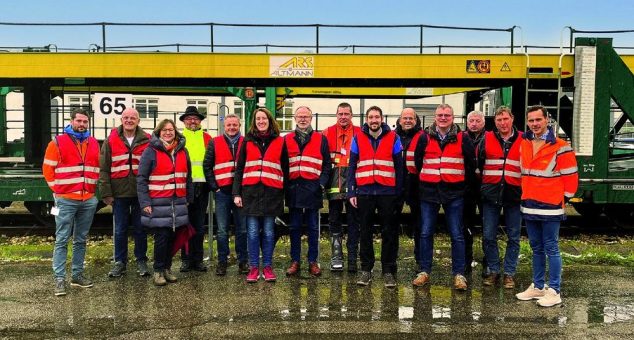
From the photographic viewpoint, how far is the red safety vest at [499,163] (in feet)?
17.0

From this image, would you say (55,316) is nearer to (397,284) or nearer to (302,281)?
(302,281)

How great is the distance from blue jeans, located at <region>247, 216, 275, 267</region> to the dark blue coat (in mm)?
667

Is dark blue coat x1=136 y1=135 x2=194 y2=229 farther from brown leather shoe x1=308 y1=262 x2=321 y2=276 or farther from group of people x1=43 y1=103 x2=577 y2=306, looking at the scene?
brown leather shoe x1=308 y1=262 x2=321 y2=276

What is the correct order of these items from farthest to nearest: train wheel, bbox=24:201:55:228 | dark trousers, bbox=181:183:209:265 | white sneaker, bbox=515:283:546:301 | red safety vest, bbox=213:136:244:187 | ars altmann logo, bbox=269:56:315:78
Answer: train wheel, bbox=24:201:55:228
ars altmann logo, bbox=269:56:315:78
dark trousers, bbox=181:183:209:265
red safety vest, bbox=213:136:244:187
white sneaker, bbox=515:283:546:301

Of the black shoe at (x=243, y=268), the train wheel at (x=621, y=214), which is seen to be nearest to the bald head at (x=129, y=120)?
the black shoe at (x=243, y=268)

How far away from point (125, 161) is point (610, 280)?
16.7ft

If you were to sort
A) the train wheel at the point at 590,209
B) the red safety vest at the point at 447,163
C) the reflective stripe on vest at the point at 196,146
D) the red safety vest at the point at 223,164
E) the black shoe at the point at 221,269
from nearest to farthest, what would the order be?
the red safety vest at the point at 447,163
the red safety vest at the point at 223,164
the black shoe at the point at 221,269
the reflective stripe on vest at the point at 196,146
the train wheel at the point at 590,209

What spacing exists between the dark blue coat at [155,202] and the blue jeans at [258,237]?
0.67 meters

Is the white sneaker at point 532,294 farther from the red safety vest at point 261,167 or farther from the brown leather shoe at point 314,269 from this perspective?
the red safety vest at point 261,167

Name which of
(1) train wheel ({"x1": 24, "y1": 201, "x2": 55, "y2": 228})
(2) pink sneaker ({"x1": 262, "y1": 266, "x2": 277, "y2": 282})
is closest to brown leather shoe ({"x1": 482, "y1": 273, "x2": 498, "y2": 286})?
(2) pink sneaker ({"x1": 262, "y1": 266, "x2": 277, "y2": 282})

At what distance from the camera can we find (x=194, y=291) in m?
5.16

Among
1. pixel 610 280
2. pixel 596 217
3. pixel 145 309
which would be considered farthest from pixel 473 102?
pixel 145 309

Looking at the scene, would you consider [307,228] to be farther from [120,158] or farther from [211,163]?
[120,158]

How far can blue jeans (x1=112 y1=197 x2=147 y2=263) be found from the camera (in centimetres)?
559
